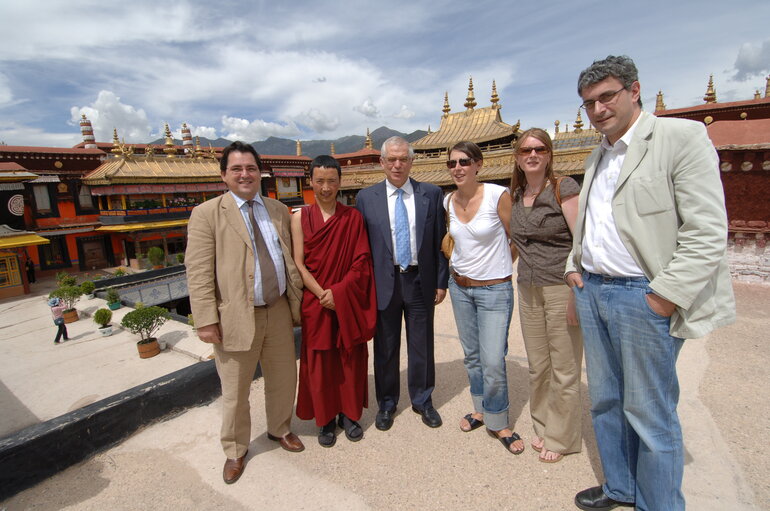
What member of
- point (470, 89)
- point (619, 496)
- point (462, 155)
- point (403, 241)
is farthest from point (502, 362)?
point (470, 89)

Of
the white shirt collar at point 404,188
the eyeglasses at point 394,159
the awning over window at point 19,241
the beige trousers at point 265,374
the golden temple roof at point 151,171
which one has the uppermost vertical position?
the golden temple roof at point 151,171

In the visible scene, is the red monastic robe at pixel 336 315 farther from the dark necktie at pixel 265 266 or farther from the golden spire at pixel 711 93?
the golden spire at pixel 711 93

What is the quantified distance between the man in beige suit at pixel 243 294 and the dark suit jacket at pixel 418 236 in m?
0.66

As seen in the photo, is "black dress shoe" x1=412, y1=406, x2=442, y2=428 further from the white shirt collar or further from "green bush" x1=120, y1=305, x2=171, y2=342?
"green bush" x1=120, y1=305, x2=171, y2=342

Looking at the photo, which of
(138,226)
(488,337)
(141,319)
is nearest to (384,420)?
(488,337)

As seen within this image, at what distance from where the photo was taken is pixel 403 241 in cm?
308

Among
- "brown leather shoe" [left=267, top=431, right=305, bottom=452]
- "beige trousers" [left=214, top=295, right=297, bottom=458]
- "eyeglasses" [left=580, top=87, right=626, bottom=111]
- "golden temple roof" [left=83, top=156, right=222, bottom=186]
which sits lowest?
"brown leather shoe" [left=267, top=431, right=305, bottom=452]

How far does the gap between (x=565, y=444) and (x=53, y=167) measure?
77.2 feet

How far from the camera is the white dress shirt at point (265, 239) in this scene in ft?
9.07

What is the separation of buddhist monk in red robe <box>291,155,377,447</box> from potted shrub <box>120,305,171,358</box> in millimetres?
5542

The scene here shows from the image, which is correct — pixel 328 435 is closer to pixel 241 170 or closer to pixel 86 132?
pixel 241 170

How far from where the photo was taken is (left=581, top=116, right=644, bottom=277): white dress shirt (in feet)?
6.38

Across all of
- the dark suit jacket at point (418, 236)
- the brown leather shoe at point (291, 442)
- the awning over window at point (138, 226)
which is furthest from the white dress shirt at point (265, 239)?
the awning over window at point (138, 226)

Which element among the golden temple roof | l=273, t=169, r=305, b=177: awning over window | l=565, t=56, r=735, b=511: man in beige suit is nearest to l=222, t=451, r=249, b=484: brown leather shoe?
l=565, t=56, r=735, b=511: man in beige suit
